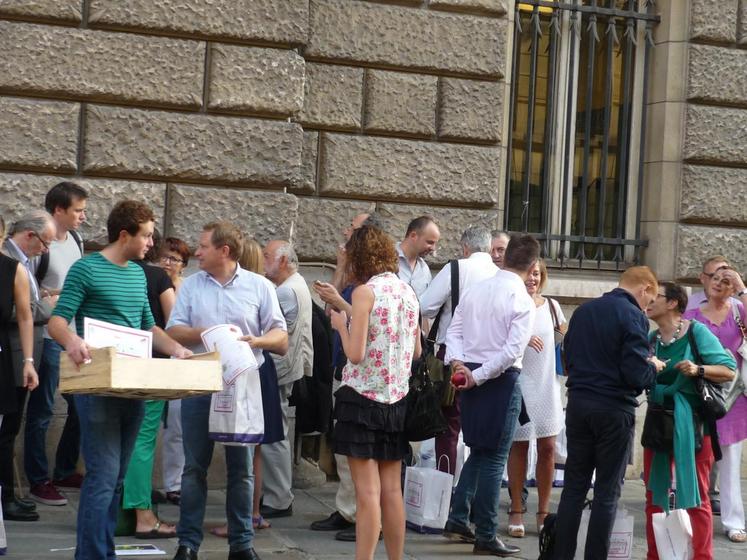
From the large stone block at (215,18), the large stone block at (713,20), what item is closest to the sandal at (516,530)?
the large stone block at (215,18)

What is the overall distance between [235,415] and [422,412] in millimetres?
860

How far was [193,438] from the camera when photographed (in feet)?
19.0

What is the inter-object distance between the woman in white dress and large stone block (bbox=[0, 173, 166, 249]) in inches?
89.7

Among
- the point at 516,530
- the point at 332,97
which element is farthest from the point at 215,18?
the point at 516,530

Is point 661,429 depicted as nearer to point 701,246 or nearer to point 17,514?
point 17,514

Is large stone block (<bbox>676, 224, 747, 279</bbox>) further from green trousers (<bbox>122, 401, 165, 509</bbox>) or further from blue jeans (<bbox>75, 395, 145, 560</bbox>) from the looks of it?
blue jeans (<bbox>75, 395, 145, 560</bbox>)

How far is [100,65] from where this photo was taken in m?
7.55

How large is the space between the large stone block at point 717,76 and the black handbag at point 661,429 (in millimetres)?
3926

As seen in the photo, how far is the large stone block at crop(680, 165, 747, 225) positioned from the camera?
9.59 meters

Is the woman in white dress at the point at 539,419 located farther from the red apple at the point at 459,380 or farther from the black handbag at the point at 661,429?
the black handbag at the point at 661,429

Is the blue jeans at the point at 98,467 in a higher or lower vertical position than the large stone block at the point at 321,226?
lower

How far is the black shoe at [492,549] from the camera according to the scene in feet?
21.4

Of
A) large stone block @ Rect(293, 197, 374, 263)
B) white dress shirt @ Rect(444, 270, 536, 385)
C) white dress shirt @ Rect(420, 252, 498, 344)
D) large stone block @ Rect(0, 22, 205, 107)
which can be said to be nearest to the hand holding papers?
white dress shirt @ Rect(444, 270, 536, 385)

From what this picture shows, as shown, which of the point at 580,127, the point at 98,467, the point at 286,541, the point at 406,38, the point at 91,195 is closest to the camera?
the point at 98,467
